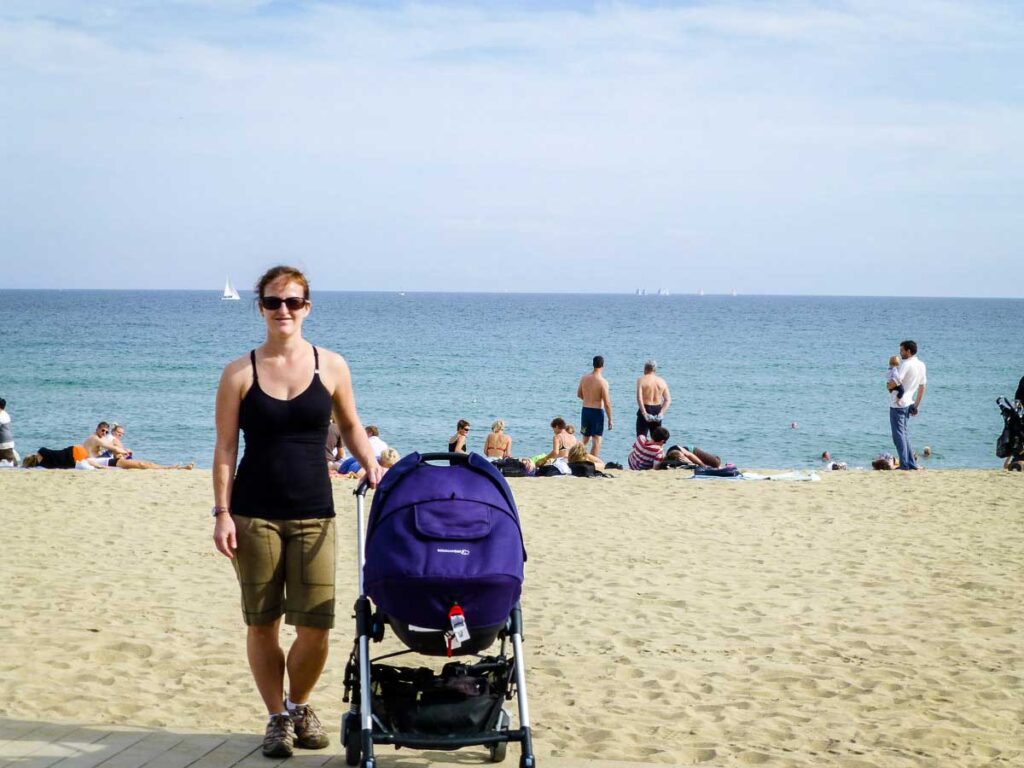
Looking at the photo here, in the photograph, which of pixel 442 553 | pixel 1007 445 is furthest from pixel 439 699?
pixel 1007 445

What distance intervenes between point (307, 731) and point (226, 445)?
1133mm

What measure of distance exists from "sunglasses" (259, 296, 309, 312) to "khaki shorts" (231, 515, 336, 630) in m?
0.73

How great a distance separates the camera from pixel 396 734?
376cm

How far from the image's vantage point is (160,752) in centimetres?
428

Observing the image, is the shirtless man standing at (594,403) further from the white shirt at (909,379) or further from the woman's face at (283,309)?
the woman's face at (283,309)

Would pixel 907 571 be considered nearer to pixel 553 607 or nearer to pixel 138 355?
pixel 553 607

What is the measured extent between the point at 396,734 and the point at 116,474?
38.6 feet

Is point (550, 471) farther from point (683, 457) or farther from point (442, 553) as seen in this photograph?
point (442, 553)

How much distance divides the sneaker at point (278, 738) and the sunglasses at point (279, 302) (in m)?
1.48

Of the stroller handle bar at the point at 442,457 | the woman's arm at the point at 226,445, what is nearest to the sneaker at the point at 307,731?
the woman's arm at the point at 226,445

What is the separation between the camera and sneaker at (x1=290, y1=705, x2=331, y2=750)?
433cm

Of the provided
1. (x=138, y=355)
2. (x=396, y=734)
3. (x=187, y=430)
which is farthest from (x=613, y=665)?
(x=138, y=355)

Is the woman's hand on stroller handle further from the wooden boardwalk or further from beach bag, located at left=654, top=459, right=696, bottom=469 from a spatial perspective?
beach bag, located at left=654, top=459, right=696, bottom=469

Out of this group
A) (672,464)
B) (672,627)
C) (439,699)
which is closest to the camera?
(439,699)
